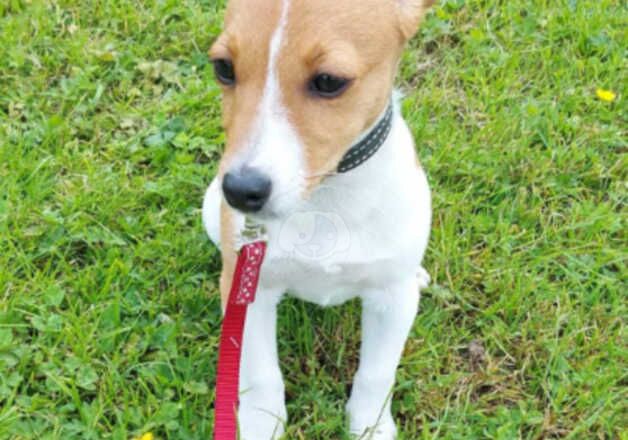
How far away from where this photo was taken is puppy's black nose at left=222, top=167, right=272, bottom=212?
2512 mm

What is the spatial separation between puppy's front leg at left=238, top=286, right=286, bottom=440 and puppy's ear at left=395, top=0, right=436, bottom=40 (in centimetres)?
115

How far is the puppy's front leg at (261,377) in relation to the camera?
3.40 metres

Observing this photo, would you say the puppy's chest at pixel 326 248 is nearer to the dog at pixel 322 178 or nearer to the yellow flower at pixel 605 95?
the dog at pixel 322 178

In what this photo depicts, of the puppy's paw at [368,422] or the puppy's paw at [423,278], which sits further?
the puppy's paw at [423,278]

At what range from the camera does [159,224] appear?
435cm

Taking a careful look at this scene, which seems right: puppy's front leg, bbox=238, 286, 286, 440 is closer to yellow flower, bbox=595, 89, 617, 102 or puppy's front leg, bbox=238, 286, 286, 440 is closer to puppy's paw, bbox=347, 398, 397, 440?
puppy's paw, bbox=347, 398, 397, 440

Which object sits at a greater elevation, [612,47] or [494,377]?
[612,47]

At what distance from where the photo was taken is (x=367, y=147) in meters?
2.94

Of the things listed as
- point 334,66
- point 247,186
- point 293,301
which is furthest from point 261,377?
point 334,66

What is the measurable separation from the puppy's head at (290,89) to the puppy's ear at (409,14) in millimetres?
116

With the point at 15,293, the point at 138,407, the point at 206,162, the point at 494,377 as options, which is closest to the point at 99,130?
the point at 206,162

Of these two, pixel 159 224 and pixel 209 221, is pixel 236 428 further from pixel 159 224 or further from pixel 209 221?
pixel 159 224

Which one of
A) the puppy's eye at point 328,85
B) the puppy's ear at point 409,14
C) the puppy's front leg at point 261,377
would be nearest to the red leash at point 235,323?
the puppy's front leg at point 261,377

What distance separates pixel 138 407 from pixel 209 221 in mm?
881
